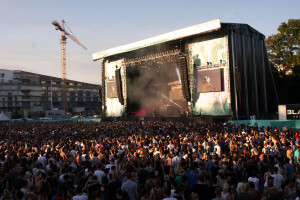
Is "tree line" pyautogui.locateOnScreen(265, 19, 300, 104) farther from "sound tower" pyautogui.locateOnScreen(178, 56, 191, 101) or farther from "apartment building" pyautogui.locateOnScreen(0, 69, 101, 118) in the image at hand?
"apartment building" pyautogui.locateOnScreen(0, 69, 101, 118)

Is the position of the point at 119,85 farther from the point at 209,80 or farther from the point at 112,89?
the point at 209,80

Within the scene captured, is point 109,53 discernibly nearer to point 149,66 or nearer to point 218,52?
point 149,66

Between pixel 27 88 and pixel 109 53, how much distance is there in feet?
178

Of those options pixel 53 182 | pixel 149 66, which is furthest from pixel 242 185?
pixel 149 66

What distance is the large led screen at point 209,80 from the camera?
28562mm

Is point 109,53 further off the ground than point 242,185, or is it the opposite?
point 109,53

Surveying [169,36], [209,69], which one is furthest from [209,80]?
[169,36]

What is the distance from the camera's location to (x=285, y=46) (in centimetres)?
4162

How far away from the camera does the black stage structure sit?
2830 cm

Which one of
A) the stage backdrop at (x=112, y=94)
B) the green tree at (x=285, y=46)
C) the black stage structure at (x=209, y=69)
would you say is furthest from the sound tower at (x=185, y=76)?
the green tree at (x=285, y=46)

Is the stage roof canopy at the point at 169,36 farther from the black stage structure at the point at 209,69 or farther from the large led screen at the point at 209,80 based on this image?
the large led screen at the point at 209,80

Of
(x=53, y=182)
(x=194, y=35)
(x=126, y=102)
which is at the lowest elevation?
(x=53, y=182)

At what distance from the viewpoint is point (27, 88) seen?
8450cm

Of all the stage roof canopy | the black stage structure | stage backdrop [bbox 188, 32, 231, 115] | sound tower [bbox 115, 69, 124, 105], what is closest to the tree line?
the black stage structure
